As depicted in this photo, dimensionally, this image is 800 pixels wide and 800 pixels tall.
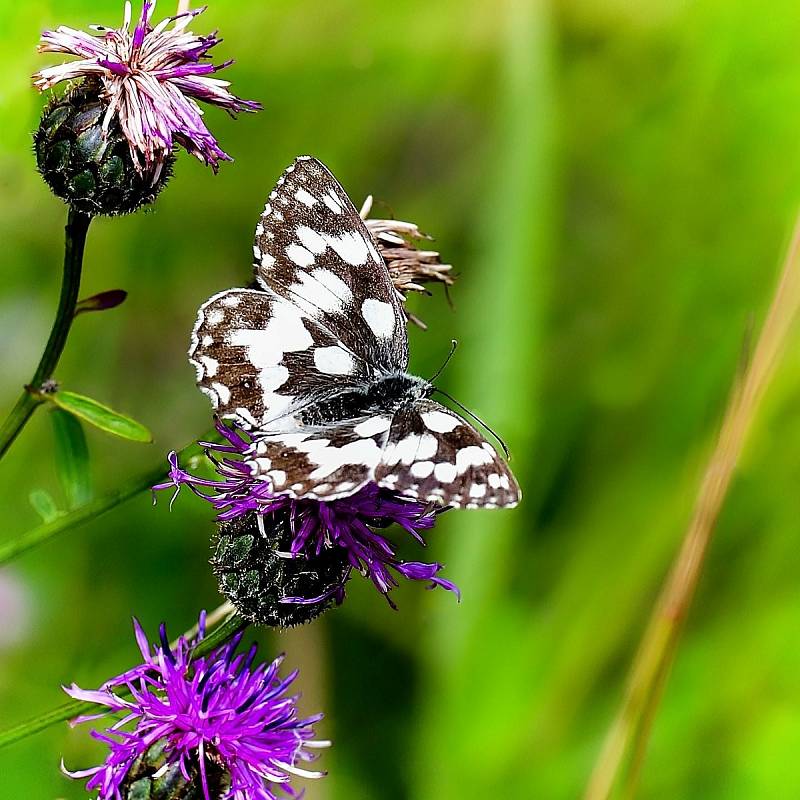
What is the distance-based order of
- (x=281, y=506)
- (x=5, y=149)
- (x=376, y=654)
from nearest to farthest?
(x=281, y=506) < (x=5, y=149) < (x=376, y=654)

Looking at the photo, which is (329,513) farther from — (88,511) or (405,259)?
(405,259)

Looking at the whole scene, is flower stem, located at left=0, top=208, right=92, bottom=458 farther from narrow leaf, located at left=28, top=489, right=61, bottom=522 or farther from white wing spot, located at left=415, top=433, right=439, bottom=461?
white wing spot, located at left=415, top=433, right=439, bottom=461

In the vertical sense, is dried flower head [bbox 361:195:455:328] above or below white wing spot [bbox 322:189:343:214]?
below

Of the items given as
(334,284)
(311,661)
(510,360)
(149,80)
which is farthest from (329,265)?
(311,661)

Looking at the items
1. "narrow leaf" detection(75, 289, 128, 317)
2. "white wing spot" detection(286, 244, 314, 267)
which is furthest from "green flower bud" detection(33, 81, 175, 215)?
"white wing spot" detection(286, 244, 314, 267)

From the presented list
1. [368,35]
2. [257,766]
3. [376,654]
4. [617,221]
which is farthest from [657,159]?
[257,766]

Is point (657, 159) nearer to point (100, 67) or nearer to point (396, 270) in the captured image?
point (396, 270)
